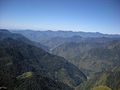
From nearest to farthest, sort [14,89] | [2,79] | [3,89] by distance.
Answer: [3,89] < [14,89] < [2,79]

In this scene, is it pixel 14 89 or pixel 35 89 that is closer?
pixel 14 89

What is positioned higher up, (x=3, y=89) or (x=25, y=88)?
(x=3, y=89)

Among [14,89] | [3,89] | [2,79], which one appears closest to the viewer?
[3,89]

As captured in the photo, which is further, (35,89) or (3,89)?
(35,89)

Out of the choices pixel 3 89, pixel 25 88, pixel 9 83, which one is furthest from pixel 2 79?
pixel 3 89

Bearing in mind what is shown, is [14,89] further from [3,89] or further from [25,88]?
[3,89]

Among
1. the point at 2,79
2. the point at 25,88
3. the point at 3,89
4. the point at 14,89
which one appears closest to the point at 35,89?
the point at 25,88

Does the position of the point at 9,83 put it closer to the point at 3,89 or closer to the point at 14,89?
the point at 14,89

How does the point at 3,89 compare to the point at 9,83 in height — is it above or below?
above
